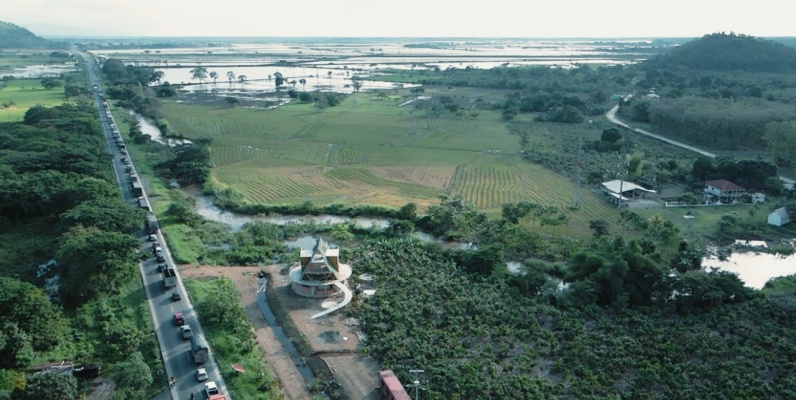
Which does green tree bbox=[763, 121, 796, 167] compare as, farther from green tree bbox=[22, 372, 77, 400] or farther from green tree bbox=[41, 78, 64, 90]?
green tree bbox=[41, 78, 64, 90]

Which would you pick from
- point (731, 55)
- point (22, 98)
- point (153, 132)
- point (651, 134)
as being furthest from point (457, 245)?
point (731, 55)

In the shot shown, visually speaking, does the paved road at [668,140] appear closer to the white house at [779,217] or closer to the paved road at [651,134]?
the paved road at [651,134]

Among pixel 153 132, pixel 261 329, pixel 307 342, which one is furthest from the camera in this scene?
pixel 153 132

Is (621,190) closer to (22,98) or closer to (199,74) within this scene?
(22,98)

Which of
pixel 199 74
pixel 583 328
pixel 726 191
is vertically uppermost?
pixel 199 74

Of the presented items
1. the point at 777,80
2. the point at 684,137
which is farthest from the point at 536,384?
the point at 777,80

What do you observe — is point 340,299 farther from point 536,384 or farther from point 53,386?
point 53,386
